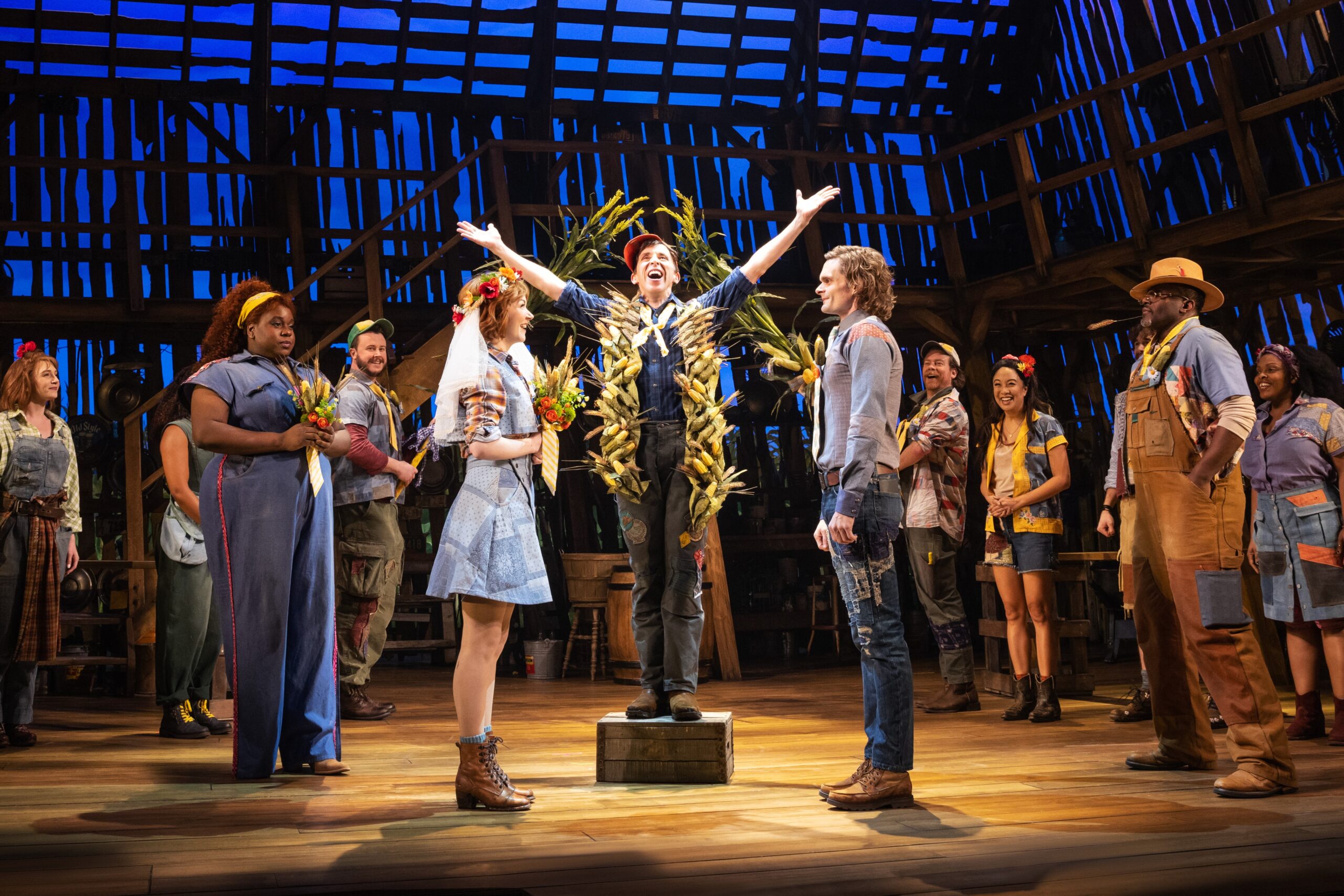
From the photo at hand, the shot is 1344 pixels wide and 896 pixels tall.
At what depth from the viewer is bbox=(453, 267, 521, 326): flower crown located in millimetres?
3781

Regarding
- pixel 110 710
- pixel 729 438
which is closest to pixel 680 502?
pixel 110 710

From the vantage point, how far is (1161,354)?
4.04 metres

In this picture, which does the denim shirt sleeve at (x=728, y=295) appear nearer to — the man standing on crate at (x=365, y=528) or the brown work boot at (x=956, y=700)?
the man standing on crate at (x=365, y=528)

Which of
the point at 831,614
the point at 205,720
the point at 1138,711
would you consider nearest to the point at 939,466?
the point at 1138,711

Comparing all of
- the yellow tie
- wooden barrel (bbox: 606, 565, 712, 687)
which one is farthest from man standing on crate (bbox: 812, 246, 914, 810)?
wooden barrel (bbox: 606, 565, 712, 687)

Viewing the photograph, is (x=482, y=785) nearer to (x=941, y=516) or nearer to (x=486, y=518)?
(x=486, y=518)

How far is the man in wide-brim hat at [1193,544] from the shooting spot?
12.3ft

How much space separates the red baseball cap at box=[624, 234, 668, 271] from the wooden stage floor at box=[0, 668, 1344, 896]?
1848mm

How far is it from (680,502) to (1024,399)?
104 inches

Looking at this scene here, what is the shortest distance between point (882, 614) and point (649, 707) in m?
0.98

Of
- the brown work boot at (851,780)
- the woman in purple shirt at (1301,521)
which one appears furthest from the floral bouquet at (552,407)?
the woman in purple shirt at (1301,521)

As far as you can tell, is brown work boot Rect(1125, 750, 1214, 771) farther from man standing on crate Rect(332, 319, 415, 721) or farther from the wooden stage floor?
man standing on crate Rect(332, 319, 415, 721)

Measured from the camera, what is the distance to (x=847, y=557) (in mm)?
3588

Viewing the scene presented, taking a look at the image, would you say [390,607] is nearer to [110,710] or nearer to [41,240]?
[110,710]
